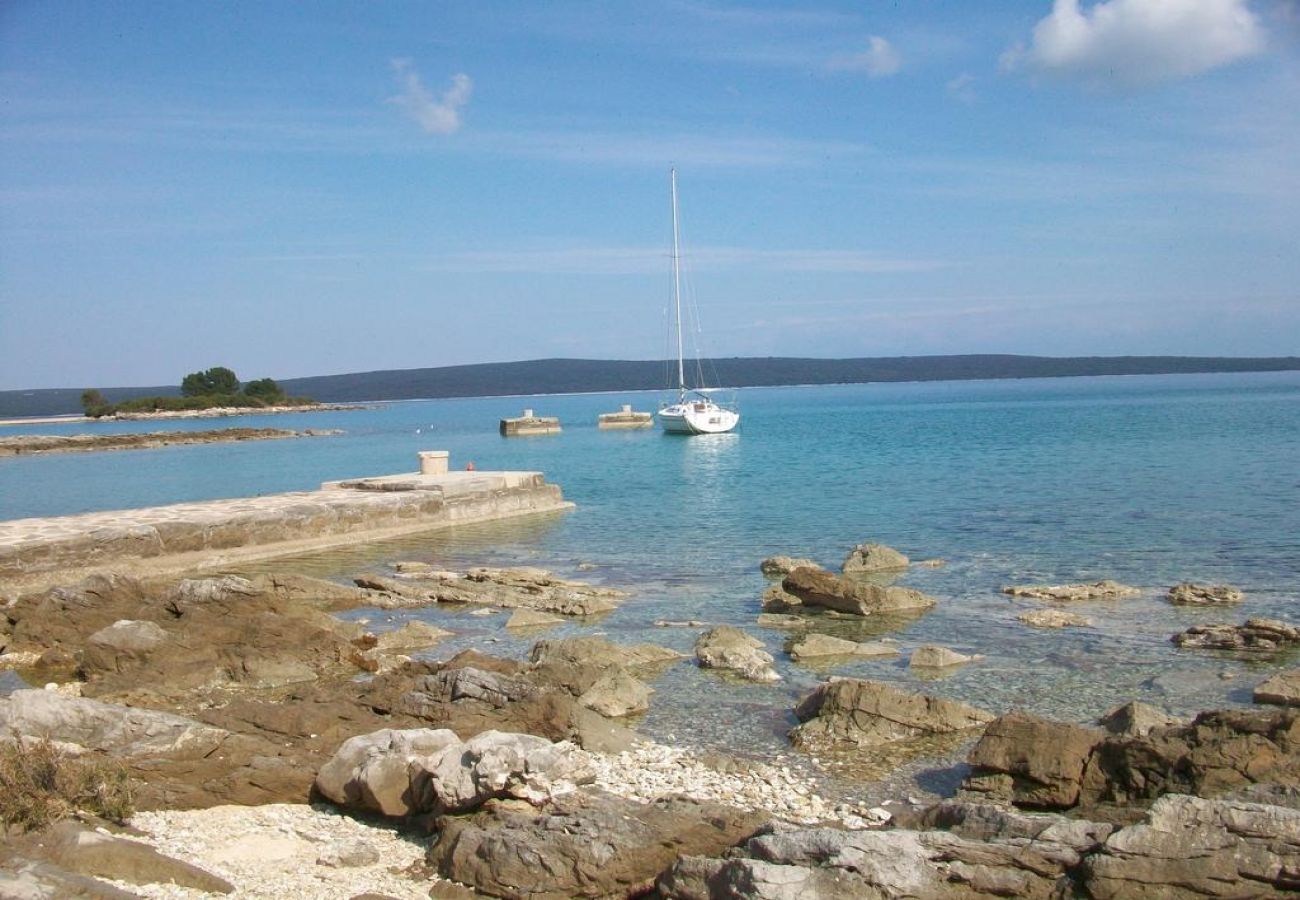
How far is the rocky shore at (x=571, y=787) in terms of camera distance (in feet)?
18.6

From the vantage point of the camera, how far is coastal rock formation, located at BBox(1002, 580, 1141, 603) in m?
16.0

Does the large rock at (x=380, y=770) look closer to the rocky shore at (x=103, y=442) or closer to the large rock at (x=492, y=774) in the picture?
the large rock at (x=492, y=774)

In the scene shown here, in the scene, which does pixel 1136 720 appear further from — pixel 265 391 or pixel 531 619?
pixel 265 391

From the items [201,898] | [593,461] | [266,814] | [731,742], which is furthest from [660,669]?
[593,461]

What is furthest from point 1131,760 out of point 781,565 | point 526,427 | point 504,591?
point 526,427

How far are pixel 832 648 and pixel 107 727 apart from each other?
7.95m

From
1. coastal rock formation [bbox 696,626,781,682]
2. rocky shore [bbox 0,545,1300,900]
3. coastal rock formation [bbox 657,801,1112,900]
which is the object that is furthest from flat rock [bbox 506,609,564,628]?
coastal rock formation [bbox 657,801,1112,900]

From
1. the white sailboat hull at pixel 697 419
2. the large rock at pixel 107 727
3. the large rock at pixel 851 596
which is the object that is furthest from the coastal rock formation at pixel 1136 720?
the white sailboat hull at pixel 697 419

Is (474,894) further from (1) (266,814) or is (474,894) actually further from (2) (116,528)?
(2) (116,528)

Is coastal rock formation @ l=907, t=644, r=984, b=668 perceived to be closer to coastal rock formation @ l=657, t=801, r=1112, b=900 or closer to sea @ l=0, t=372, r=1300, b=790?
sea @ l=0, t=372, r=1300, b=790

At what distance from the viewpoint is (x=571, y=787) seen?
23.3 ft

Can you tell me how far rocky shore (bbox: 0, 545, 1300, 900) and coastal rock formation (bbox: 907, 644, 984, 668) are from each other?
34 millimetres

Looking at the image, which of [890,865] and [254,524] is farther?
[254,524]

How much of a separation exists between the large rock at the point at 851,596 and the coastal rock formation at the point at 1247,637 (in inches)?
139
